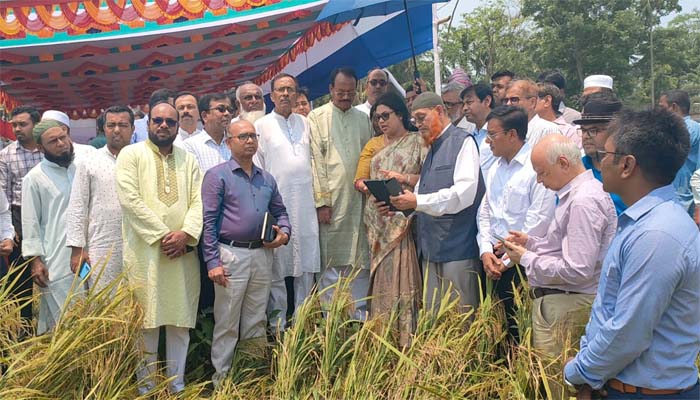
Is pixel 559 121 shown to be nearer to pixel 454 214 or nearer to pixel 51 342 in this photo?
pixel 454 214

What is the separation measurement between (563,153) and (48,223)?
317 centimetres

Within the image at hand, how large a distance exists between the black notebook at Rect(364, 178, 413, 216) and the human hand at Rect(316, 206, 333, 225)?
719mm

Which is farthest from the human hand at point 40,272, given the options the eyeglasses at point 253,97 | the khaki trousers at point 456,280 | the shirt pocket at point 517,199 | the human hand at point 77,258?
the shirt pocket at point 517,199

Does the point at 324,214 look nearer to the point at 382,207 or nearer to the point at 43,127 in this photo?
the point at 382,207

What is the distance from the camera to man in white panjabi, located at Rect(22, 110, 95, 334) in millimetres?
4199

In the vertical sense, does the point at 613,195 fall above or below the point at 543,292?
above

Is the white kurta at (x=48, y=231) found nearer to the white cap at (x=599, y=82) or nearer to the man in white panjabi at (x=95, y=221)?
the man in white panjabi at (x=95, y=221)

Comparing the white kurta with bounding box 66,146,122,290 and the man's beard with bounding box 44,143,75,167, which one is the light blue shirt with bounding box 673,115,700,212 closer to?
the white kurta with bounding box 66,146,122,290

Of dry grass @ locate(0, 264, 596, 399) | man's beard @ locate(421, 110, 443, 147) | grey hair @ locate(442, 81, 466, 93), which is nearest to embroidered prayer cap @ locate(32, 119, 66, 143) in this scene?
dry grass @ locate(0, 264, 596, 399)

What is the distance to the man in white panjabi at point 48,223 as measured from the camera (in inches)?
165

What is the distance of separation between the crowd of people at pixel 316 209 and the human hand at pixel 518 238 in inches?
0.4

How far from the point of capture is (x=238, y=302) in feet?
12.9

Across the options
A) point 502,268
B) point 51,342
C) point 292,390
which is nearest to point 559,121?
point 502,268

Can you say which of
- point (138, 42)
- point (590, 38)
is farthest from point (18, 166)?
point (590, 38)
